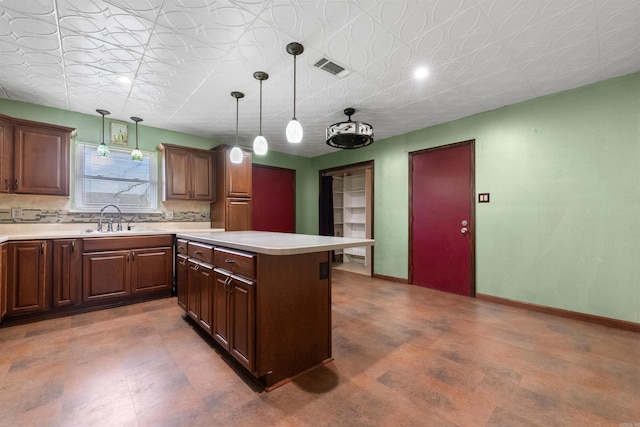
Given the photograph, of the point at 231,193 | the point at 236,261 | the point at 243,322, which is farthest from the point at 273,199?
the point at 243,322

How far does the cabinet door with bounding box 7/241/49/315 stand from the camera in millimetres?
2691

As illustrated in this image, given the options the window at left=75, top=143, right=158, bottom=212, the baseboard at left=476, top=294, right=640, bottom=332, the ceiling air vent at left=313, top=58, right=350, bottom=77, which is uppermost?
the ceiling air vent at left=313, top=58, right=350, bottom=77

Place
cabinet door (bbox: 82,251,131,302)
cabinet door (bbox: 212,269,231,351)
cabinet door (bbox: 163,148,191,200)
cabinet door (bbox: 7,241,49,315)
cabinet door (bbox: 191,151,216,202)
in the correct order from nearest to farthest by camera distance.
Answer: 1. cabinet door (bbox: 212,269,231,351)
2. cabinet door (bbox: 7,241,49,315)
3. cabinet door (bbox: 82,251,131,302)
4. cabinet door (bbox: 163,148,191,200)
5. cabinet door (bbox: 191,151,216,202)

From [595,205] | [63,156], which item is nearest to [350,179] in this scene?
[595,205]

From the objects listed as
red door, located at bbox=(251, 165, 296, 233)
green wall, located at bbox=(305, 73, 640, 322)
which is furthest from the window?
green wall, located at bbox=(305, 73, 640, 322)

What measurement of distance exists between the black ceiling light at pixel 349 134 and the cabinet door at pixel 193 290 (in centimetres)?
192

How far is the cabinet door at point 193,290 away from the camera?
244cm

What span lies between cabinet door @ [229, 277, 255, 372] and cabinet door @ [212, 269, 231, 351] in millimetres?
73

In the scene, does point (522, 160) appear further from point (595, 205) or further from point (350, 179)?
point (350, 179)

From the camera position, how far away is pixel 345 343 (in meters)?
2.29

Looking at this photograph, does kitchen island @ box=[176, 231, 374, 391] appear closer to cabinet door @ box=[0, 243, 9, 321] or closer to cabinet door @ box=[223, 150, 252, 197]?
cabinet door @ box=[0, 243, 9, 321]

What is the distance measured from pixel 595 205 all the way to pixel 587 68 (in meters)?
1.33

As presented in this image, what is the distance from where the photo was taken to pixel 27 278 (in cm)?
277

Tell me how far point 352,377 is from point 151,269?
295cm
